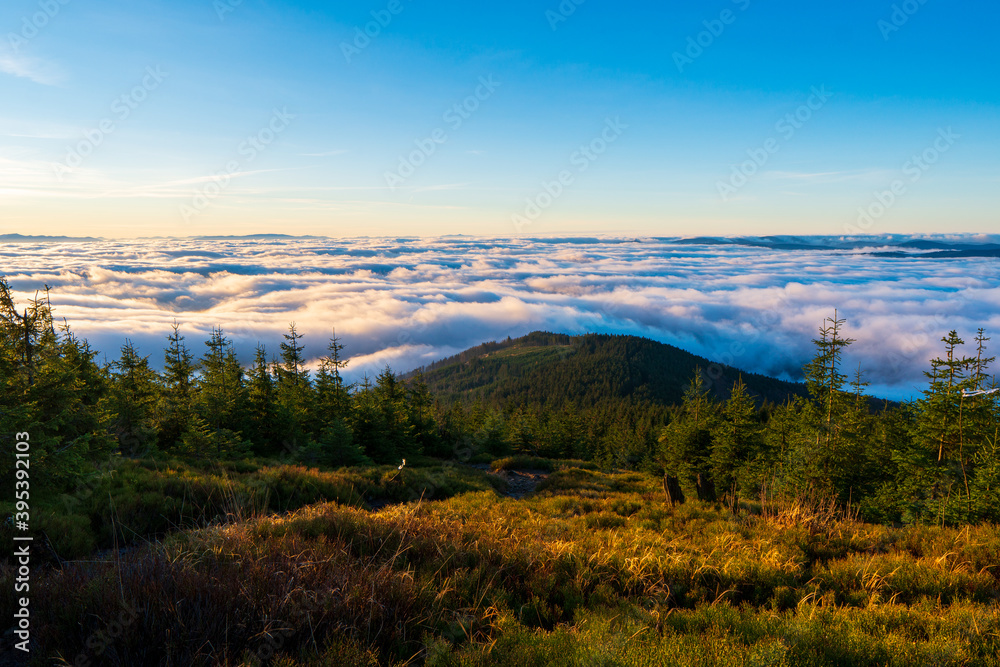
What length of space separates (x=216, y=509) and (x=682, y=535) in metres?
9.41

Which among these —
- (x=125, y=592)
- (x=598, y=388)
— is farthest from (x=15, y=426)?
(x=598, y=388)

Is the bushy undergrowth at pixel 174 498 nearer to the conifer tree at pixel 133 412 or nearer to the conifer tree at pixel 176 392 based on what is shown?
the conifer tree at pixel 133 412

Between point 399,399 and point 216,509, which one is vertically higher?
point 216,509

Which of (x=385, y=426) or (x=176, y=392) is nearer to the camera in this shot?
(x=176, y=392)

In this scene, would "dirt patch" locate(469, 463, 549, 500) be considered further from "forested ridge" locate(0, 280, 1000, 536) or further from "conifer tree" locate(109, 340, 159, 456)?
"conifer tree" locate(109, 340, 159, 456)

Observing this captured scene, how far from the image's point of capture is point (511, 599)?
5.12 m

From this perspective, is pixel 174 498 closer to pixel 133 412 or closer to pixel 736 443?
pixel 133 412

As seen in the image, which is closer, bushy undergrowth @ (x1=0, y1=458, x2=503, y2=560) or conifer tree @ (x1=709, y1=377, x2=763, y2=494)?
bushy undergrowth @ (x1=0, y1=458, x2=503, y2=560)

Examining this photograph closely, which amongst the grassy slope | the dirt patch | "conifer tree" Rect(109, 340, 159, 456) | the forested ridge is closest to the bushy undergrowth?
the forested ridge

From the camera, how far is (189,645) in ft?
11.3

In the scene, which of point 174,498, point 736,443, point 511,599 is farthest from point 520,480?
point 511,599

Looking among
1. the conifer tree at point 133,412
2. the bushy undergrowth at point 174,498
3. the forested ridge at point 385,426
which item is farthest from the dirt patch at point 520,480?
the conifer tree at point 133,412

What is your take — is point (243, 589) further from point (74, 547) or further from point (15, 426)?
point (15, 426)

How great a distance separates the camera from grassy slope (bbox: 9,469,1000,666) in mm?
3617
